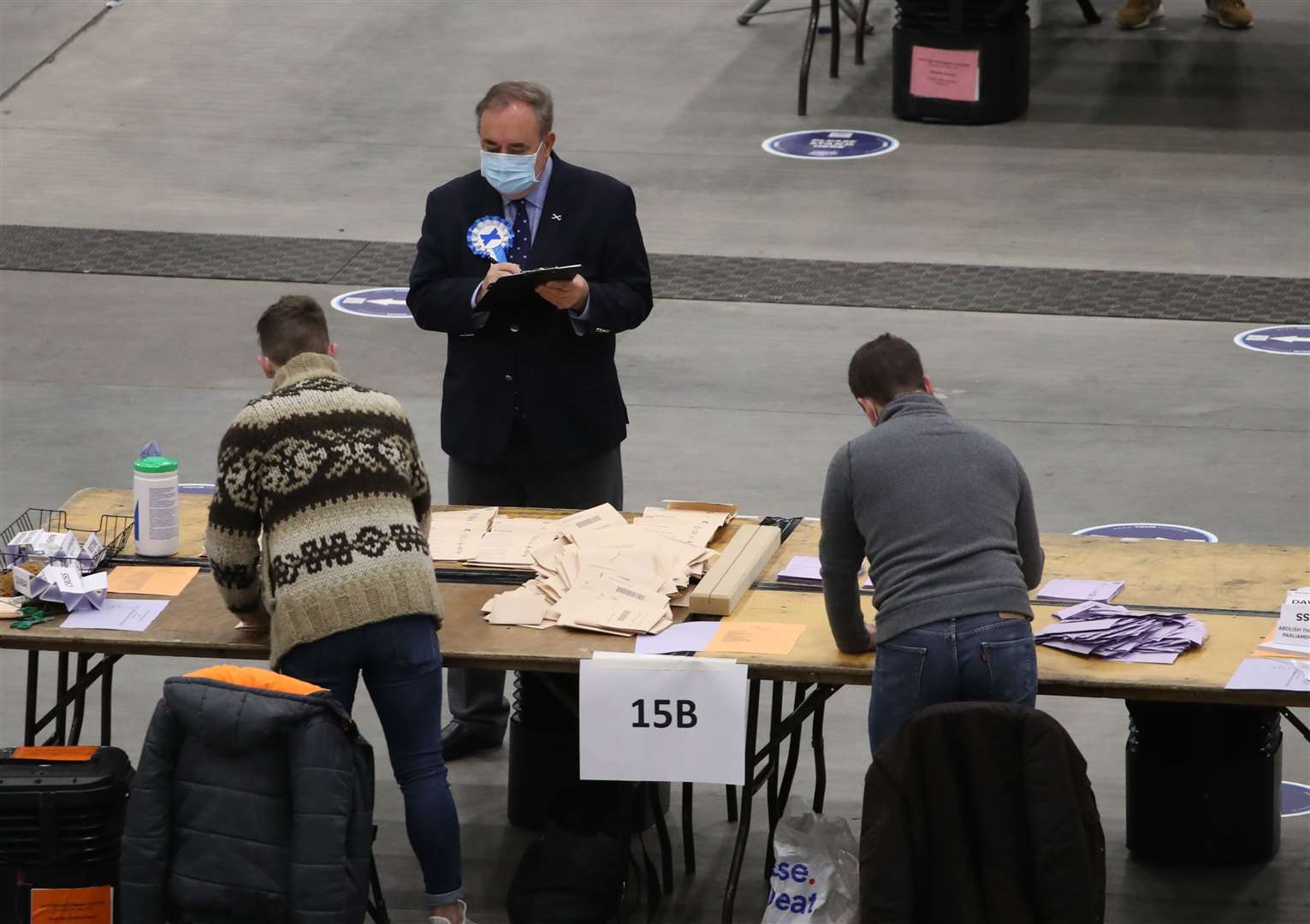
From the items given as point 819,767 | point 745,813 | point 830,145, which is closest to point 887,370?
point 745,813

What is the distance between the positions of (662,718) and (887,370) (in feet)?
3.05

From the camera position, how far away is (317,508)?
194 inches

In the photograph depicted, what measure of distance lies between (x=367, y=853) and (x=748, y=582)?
1.25 m

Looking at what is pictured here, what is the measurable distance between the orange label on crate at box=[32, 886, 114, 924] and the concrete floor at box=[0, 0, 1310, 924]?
0.80 metres

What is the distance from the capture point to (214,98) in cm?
1491

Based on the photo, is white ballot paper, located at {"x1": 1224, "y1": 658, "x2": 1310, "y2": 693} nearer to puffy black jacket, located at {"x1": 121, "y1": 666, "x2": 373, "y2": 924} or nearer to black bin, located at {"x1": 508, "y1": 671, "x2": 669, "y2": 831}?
black bin, located at {"x1": 508, "y1": 671, "x2": 669, "y2": 831}

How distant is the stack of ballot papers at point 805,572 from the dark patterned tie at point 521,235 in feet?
3.83

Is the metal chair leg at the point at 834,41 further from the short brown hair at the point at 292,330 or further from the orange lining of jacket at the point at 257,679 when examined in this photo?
the orange lining of jacket at the point at 257,679

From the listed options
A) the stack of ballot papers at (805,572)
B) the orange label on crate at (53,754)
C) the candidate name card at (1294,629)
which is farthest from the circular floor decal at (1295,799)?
the orange label on crate at (53,754)

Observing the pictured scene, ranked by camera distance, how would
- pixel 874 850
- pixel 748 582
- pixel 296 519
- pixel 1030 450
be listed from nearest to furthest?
1. pixel 874 850
2. pixel 296 519
3. pixel 748 582
4. pixel 1030 450

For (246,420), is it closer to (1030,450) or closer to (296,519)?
(296,519)

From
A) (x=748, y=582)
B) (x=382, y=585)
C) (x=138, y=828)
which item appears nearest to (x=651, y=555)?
(x=748, y=582)

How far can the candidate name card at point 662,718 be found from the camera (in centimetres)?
500

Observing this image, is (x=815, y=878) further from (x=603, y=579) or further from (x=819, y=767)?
(x=603, y=579)
